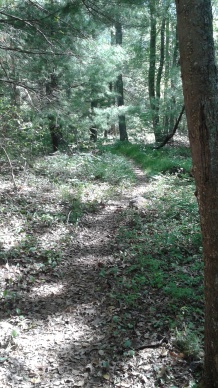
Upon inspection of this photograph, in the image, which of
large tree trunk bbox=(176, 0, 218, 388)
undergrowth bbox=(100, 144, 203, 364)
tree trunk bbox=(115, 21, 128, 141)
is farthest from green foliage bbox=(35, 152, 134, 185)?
tree trunk bbox=(115, 21, 128, 141)

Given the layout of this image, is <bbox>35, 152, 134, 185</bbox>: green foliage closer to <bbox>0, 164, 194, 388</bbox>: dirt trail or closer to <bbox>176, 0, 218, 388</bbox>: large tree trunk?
<bbox>0, 164, 194, 388</bbox>: dirt trail

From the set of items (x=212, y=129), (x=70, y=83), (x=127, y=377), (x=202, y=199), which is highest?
(x=70, y=83)

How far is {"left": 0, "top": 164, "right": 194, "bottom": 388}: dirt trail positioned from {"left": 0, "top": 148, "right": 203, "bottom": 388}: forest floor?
1 centimetres

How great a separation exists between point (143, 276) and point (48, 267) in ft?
5.72

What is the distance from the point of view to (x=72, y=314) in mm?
4430

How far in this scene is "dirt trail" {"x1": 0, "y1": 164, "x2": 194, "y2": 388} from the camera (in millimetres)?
3363

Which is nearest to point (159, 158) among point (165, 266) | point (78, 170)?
point (78, 170)

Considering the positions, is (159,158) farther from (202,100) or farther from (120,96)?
(202,100)

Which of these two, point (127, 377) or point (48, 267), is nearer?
point (127, 377)

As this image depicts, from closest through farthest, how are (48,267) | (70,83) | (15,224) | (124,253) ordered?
(48,267) → (124,253) → (15,224) → (70,83)

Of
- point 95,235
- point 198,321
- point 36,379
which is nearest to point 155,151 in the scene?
point 95,235

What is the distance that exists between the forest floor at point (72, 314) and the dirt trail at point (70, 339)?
1cm

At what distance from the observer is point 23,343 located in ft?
12.6

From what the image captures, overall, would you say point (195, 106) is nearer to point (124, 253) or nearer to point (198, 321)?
point (198, 321)
